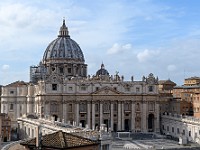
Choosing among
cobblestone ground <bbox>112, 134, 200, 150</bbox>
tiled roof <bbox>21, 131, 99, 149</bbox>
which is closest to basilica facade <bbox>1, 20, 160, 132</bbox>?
cobblestone ground <bbox>112, 134, 200, 150</bbox>

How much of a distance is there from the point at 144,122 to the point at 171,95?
1466 centimetres

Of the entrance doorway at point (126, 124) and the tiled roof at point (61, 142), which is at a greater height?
the tiled roof at point (61, 142)

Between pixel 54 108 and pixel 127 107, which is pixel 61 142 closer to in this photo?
pixel 54 108

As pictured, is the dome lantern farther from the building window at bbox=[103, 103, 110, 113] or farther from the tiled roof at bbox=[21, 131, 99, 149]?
the tiled roof at bbox=[21, 131, 99, 149]

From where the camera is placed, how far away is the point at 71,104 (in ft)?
232

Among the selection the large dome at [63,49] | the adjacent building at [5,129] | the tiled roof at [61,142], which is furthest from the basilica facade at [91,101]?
the tiled roof at [61,142]

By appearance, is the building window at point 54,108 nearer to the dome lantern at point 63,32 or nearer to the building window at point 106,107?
the building window at point 106,107

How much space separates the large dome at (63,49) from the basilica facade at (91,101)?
331 inches

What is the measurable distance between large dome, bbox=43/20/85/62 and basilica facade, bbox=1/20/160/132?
8395mm

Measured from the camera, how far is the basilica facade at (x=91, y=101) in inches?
2761

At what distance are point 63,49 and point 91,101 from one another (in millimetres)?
16105

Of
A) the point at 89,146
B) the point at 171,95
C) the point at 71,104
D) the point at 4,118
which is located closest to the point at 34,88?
the point at 71,104

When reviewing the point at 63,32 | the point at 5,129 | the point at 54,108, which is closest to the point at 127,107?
the point at 54,108

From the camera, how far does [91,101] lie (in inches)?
2805
